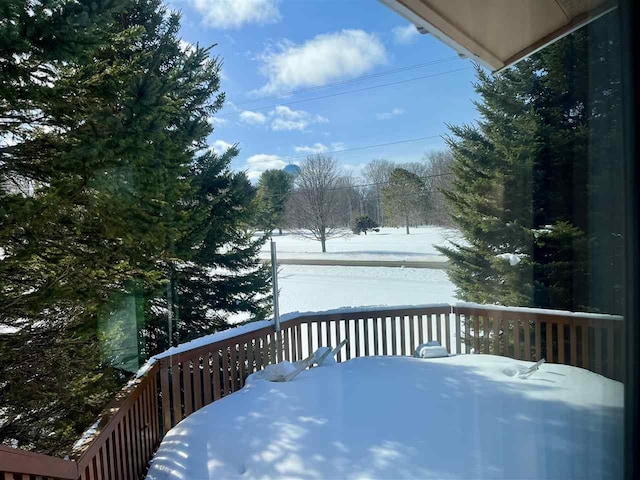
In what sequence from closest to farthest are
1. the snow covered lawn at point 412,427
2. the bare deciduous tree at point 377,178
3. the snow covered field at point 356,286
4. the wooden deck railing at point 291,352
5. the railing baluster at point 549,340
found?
the snow covered lawn at point 412,427, the wooden deck railing at point 291,352, the railing baluster at point 549,340, the bare deciduous tree at point 377,178, the snow covered field at point 356,286

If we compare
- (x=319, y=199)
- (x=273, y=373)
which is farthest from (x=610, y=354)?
(x=273, y=373)

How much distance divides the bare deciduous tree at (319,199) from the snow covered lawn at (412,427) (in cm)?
95

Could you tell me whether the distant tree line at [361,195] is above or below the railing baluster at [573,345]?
above

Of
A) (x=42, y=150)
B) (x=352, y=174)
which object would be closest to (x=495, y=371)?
(x=352, y=174)

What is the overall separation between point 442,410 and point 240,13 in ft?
6.98

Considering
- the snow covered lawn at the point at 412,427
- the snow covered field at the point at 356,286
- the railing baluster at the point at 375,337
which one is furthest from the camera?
the railing baluster at the point at 375,337

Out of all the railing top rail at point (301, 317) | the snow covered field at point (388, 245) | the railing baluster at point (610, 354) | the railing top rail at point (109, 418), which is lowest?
the railing top rail at point (109, 418)

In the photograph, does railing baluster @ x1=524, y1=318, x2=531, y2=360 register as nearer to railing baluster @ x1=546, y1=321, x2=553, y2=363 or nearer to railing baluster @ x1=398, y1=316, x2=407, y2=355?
railing baluster @ x1=546, y1=321, x2=553, y2=363

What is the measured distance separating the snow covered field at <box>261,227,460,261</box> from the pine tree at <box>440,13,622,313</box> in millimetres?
146

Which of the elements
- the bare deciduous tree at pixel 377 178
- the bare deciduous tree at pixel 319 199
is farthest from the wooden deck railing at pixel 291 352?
the bare deciduous tree at pixel 319 199

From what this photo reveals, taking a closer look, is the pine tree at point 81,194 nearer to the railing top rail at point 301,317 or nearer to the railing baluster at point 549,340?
the railing top rail at point 301,317

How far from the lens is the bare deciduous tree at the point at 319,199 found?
1.93 m

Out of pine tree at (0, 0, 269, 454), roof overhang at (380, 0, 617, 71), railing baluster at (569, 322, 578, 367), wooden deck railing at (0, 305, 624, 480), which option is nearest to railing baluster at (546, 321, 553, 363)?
wooden deck railing at (0, 305, 624, 480)

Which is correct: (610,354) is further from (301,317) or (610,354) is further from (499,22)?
(301,317)
